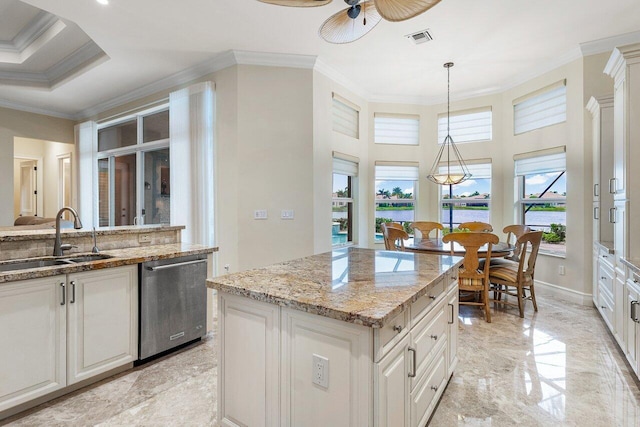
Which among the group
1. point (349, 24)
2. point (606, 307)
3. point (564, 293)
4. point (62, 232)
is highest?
point (349, 24)

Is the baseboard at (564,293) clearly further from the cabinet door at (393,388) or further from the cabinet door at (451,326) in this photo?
the cabinet door at (393,388)

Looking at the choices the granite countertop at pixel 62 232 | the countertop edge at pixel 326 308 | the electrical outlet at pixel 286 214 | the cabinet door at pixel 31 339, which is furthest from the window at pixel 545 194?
the cabinet door at pixel 31 339

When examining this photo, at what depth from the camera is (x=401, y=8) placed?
6.55 ft

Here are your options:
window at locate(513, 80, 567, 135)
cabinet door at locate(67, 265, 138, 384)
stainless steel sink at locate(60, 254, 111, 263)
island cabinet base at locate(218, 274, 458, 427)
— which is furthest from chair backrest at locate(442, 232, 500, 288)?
stainless steel sink at locate(60, 254, 111, 263)

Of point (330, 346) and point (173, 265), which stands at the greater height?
point (173, 265)

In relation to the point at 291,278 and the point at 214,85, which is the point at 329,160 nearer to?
the point at 214,85

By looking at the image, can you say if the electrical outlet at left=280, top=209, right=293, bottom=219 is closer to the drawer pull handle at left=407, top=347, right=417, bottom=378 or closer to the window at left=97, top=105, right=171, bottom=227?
the window at left=97, top=105, right=171, bottom=227

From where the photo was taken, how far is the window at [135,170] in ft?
17.0

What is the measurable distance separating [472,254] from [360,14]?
258cm

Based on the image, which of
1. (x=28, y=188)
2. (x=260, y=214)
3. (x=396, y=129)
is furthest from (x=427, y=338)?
(x=28, y=188)

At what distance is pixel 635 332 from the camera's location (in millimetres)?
2227

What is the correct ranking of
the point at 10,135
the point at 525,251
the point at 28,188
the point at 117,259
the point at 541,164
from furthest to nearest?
the point at 28,188
the point at 10,135
the point at 541,164
the point at 525,251
the point at 117,259

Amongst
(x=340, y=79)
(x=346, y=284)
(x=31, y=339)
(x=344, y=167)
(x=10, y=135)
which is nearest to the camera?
(x=346, y=284)

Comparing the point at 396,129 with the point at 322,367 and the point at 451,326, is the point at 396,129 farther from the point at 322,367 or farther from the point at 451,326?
the point at 322,367
